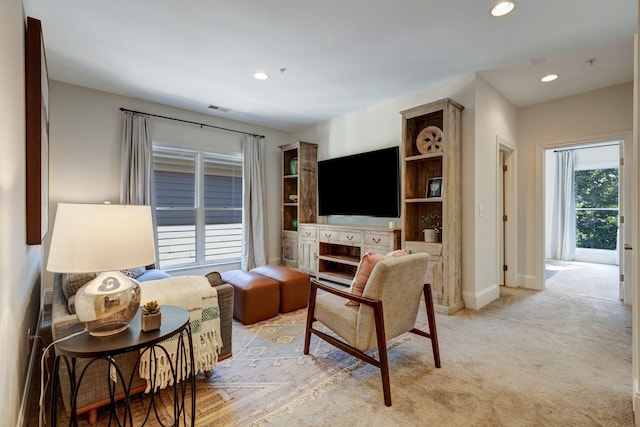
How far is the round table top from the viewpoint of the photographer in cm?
118

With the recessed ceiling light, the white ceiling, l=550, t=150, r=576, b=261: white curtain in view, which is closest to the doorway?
l=550, t=150, r=576, b=261: white curtain

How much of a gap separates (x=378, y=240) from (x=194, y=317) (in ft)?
8.33

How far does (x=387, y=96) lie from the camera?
3963mm

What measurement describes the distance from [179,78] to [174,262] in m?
2.56

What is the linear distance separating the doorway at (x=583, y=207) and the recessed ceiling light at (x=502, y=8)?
547 cm

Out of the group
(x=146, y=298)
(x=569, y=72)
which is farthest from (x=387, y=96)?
(x=146, y=298)

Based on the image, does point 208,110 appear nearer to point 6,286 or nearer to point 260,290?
point 260,290

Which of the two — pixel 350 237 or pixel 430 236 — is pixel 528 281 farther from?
pixel 350 237

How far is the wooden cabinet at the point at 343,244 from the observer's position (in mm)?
3736

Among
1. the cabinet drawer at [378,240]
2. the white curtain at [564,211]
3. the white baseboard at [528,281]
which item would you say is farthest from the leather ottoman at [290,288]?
the white curtain at [564,211]

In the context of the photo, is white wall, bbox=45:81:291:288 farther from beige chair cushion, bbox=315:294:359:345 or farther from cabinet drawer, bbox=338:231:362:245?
beige chair cushion, bbox=315:294:359:345

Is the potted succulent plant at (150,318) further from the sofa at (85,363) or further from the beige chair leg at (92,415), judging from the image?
the beige chair leg at (92,415)

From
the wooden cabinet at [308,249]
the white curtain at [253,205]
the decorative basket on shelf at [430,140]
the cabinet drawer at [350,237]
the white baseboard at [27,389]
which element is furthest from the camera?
the white curtain at [253,205]

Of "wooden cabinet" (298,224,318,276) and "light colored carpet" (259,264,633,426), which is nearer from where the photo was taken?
"light colored carpet" (259,264,633,426)
